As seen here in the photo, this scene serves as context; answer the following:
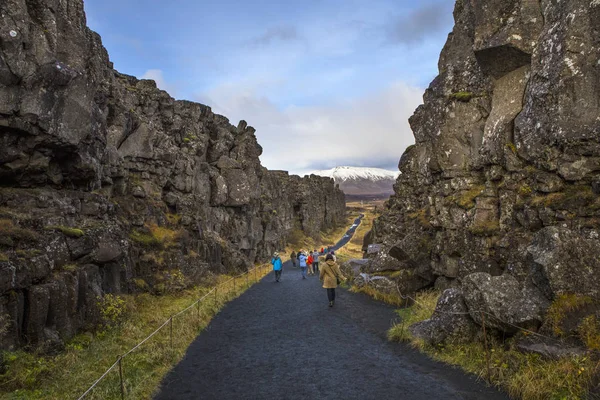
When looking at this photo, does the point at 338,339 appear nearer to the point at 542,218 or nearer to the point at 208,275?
the point at 542,218

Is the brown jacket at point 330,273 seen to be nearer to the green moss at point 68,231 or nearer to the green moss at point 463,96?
the green moss at point 463,96

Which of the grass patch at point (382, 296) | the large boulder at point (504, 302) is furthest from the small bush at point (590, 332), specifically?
the grass patch at point (382, 296)

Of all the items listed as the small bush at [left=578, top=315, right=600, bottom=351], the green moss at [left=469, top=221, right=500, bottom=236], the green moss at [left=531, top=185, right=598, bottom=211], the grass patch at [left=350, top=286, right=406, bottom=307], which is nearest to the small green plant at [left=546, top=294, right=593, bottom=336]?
the small bush at [left=578, top=315, right=600, bottom=351]

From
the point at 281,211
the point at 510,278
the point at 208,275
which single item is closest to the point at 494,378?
the point at 510,278

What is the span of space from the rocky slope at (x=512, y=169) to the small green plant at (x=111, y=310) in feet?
34.8

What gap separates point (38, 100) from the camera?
1286cm

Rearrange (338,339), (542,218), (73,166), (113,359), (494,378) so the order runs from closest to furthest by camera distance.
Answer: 1. (494,378)
2. (113,359)
3. (542,218)
4. (338,339)
5. (73,166)

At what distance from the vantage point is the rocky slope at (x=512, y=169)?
1032 centimetres

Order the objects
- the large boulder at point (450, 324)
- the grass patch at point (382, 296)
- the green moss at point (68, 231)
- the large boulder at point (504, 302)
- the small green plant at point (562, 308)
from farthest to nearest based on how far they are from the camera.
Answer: the grass patch at point (382, 296)
the green moss at point (68, 231)
the large boulder at point (450, 324)
the large boulder at point (504, 302)
the small green plant at point (562, 308)

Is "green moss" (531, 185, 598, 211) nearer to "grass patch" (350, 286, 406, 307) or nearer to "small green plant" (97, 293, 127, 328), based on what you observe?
"grass patch" (350, 286, 406, 307)

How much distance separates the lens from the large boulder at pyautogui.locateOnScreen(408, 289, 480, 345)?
11359 mm

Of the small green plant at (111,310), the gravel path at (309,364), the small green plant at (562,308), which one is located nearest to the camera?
the small green plant at (562,308)

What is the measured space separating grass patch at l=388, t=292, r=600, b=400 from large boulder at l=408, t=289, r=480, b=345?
0.82 feet

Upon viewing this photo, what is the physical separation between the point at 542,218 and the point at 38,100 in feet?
54.4
